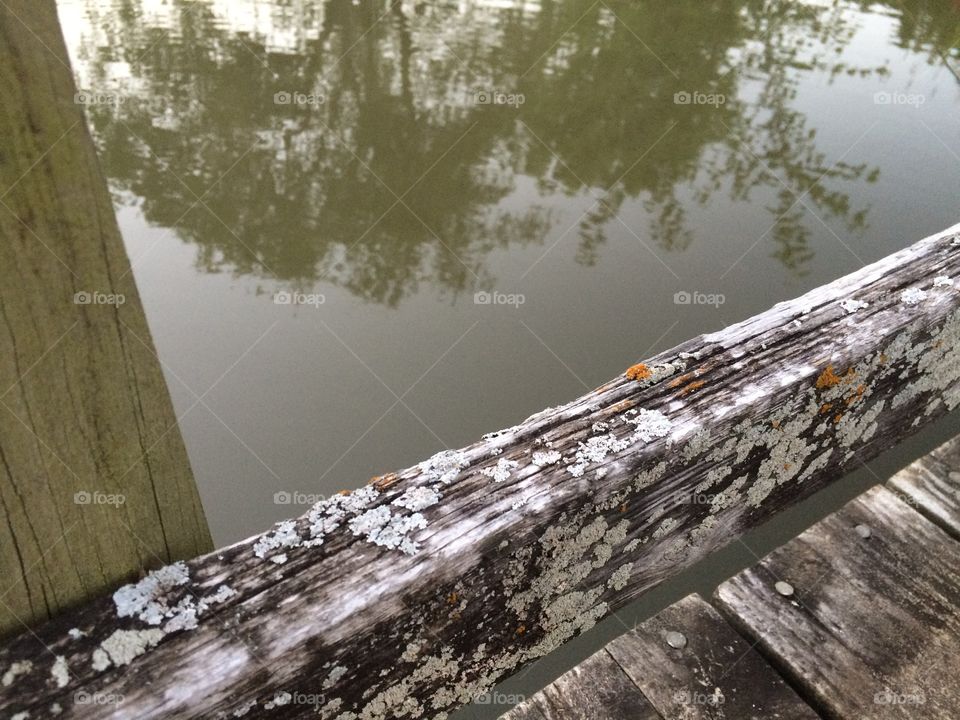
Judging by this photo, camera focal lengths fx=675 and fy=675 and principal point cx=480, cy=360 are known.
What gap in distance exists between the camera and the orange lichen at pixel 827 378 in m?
1.37

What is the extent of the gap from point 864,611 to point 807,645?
20 cm

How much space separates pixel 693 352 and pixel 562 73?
591 centimetres

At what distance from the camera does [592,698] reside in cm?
145

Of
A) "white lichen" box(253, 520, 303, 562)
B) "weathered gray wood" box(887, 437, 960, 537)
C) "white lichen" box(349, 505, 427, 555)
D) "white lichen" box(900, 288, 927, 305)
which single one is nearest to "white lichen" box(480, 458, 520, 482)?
"white lichen" box(349, 505, 427, 555)

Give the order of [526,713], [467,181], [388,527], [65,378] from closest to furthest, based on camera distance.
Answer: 1. [65,378]
2. [388,527]
3. [526,713]
4. [467,181]

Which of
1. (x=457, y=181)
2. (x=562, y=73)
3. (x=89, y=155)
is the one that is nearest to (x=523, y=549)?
(x=89, y=155)

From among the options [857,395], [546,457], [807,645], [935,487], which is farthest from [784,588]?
[546,457]

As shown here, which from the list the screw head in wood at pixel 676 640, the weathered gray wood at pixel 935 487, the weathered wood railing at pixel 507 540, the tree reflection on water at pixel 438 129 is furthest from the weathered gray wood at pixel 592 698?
the tree reflection on water at pixel 438 129

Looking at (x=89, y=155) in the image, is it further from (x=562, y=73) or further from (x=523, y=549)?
(x=562, y=73)

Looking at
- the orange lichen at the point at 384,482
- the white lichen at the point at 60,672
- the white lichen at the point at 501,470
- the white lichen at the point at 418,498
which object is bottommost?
the white lichen at the point at 60,672

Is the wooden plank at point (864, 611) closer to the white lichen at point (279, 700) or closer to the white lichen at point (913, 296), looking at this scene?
the white lichen at point (913, 296)

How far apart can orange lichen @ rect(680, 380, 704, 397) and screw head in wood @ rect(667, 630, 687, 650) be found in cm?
62

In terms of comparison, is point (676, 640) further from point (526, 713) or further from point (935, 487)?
point (935, 487)

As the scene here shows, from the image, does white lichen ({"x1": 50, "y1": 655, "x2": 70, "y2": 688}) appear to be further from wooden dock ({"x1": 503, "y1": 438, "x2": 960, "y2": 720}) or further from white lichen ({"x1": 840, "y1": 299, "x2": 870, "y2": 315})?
white lichen ({"x1": 840, "y1": 299, "x2": 870, "y2": 315})
